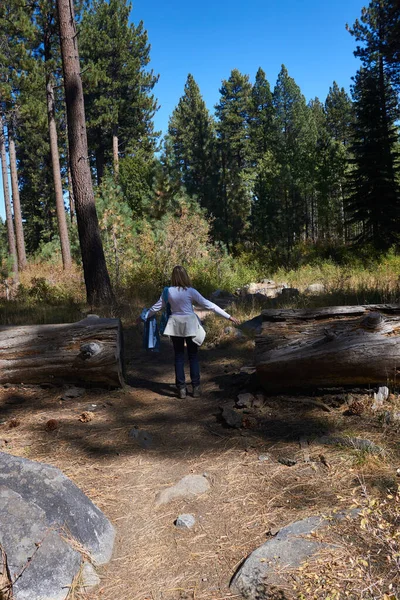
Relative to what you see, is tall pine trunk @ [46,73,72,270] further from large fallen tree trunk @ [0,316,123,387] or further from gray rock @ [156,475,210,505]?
gray rock @ [156,475,210,505]

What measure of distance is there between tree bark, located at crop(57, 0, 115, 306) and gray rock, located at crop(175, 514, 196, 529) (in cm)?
697

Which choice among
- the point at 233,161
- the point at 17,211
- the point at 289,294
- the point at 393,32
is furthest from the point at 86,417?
the point at 233,161

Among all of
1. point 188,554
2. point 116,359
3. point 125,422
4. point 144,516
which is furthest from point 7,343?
point 188,554

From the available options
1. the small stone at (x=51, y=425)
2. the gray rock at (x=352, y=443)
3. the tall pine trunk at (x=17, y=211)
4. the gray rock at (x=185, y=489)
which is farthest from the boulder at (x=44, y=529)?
the tall pine trunk at (x=17, y=211)

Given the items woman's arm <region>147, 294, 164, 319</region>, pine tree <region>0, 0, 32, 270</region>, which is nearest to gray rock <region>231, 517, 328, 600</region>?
woman's arm <region>147, 294, 164, 319</region>

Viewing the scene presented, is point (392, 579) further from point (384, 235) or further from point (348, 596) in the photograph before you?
point (384, 235)

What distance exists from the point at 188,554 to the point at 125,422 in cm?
233

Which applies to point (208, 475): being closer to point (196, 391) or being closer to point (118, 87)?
point (196, 391)

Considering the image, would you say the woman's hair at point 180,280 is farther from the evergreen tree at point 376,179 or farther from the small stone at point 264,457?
the evergreen tree at point 376,179

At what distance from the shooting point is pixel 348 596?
6.33 feet

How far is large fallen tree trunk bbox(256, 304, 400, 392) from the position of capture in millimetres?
4656

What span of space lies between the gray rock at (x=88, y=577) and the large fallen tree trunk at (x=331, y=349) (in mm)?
2783

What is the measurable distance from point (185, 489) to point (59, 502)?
3.50ft

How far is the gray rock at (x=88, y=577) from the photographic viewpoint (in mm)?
2520
